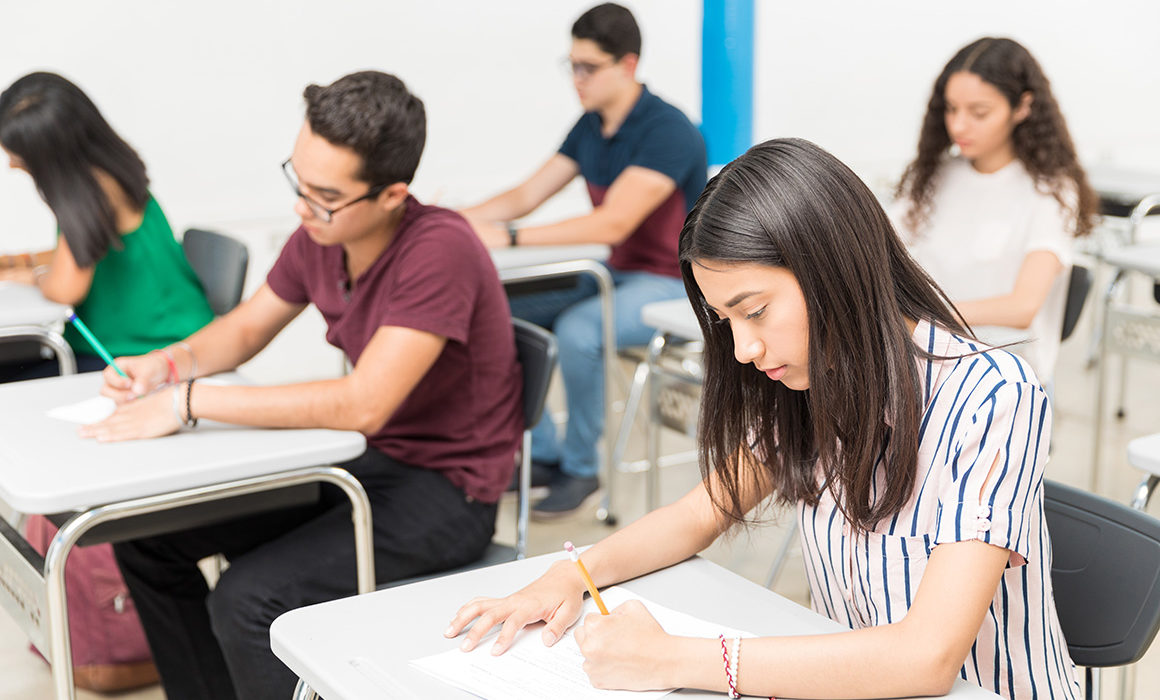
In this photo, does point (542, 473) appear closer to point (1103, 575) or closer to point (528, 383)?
point (528, 383)

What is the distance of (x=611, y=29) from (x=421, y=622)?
2.45 metres

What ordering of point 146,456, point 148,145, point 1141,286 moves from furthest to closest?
point 1141,286, point 148,145, point 146,456

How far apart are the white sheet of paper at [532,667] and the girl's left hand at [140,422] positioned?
0.84 meters

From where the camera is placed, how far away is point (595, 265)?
329cm

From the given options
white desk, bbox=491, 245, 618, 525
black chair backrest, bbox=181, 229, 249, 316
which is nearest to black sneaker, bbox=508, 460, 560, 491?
white desk, bbox=491, 245, 618, 525

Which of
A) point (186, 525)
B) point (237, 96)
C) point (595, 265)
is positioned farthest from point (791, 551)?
point (237, 96)

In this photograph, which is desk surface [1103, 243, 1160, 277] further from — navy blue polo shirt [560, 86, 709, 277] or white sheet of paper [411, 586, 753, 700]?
white sheet of paper [411, 586, 753, 700]

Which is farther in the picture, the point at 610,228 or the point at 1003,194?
the point at 610,228

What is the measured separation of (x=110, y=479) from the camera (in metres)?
1.71

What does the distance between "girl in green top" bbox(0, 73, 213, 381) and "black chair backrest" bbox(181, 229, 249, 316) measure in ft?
0.30

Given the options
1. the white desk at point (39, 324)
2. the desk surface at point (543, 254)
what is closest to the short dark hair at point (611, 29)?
the desk surface at point (543, 254)

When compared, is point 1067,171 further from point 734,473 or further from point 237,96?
point 237,96

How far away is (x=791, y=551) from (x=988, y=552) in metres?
1.92

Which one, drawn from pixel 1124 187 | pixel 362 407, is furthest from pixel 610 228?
pixel 1124 187
